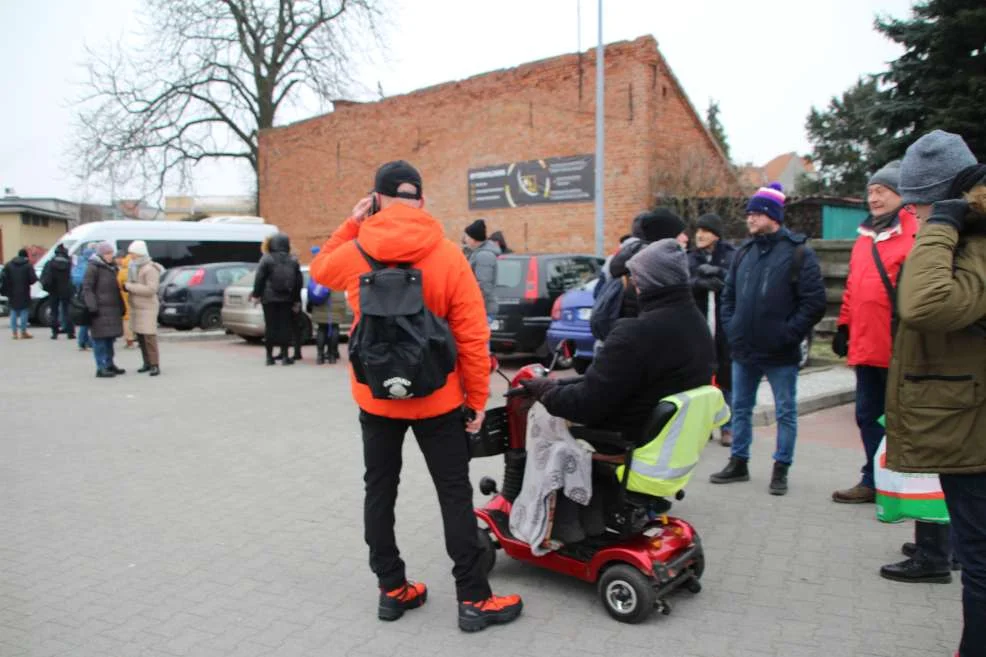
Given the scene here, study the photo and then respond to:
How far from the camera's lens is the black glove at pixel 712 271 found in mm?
6684

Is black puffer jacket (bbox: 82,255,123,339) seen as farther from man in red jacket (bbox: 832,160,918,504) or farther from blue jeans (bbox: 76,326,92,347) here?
man in red jacket (bbox: 832,160,918,504)

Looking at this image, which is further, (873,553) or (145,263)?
(145,263)

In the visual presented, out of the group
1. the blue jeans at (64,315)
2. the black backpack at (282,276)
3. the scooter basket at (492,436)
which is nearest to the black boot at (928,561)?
the scooter basket at (492,436)

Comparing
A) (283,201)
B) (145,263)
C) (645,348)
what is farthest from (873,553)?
(283,201)

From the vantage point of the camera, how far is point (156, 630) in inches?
144

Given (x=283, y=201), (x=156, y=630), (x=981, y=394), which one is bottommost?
(x=156, y=630)

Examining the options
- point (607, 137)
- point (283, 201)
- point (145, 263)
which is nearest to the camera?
point (145, 263)

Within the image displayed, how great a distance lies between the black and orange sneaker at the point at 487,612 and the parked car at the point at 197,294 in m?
14.7

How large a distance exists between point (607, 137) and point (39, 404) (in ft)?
42.4

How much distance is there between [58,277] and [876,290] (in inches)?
642

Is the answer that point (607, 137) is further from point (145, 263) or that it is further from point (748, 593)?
point (748, 593)

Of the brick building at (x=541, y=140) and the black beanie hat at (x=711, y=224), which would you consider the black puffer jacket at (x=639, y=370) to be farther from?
the brick building at (x=541, y=140)

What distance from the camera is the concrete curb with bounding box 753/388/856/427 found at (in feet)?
25.1

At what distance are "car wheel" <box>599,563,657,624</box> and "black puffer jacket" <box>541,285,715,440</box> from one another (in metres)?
0.63
